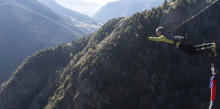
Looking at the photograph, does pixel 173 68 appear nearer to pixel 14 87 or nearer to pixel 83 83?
pixel 83 83

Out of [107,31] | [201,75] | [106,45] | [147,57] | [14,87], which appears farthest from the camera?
[14,87]

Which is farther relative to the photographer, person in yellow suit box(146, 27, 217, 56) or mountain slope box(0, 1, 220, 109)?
mountain slope box(0, 1, 220, 109)

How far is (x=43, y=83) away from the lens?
112812mm

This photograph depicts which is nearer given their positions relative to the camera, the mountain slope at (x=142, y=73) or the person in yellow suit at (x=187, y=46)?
the person in yellow suit at (x=187, y=46)

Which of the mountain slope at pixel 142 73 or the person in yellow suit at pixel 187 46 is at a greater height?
the person in yellow suit at pixel 187 46

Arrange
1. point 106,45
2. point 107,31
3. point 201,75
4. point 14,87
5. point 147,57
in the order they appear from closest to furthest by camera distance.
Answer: point 201,75, point 147,57, point 106,45, point 107,31, point 14,87

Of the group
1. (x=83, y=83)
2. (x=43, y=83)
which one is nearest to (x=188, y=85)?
(x=83, y=83)

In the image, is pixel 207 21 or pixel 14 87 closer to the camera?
pixel 207 21

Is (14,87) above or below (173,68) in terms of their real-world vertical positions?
below

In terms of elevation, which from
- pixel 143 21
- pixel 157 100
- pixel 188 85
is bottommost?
pixel 157 100

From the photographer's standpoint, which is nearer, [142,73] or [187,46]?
[187,46]

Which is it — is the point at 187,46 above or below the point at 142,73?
above

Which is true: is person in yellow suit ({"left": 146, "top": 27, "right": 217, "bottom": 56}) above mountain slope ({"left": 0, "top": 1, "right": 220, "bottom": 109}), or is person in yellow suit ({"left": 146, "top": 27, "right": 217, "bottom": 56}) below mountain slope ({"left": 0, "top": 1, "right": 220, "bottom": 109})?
above

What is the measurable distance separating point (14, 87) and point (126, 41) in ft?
246
